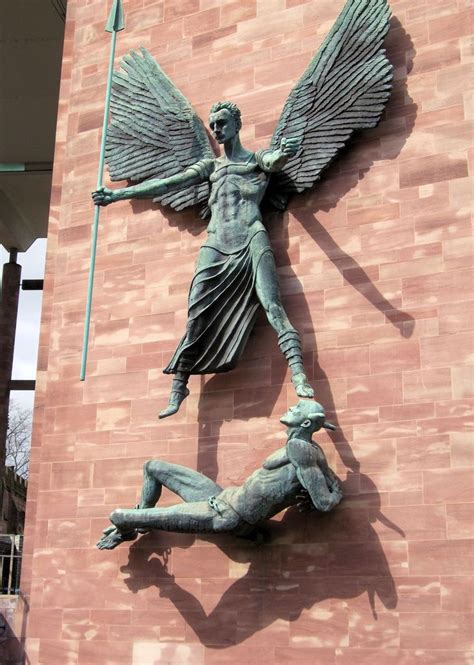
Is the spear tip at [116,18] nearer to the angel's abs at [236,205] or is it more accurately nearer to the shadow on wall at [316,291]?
the angel's abs at [236,205]

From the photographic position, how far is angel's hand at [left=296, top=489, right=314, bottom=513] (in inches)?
404

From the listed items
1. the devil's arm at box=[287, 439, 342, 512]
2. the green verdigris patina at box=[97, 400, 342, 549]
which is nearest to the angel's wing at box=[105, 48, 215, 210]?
the green verdigris patina at box=[97, 400, 342, 549]

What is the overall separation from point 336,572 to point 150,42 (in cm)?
731

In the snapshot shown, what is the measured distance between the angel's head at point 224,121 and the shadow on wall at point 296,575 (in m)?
4.12

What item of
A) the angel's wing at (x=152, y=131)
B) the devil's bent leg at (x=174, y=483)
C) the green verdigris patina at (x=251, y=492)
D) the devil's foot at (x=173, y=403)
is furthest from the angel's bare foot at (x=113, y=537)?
the angel's wing at (x=152, y=131)

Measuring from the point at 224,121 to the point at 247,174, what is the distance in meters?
0.64

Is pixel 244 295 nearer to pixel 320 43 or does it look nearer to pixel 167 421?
pixel 167 421

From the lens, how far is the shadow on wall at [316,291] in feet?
37.0

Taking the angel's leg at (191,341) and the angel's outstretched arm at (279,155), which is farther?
the angel's leg at (191,341)

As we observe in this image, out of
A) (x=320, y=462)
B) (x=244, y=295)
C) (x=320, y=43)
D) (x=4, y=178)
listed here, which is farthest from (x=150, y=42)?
(x=4, y=178)

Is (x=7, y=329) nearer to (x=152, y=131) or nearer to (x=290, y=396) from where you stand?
(x=152, y=131)

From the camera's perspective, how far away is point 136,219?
512 inches

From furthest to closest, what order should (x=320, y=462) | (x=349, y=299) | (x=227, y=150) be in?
(x=227, y=150)
(x=349, y=299)
(x=320, y=462)

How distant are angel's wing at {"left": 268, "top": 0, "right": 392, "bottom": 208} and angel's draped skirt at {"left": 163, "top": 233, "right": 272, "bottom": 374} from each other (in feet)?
3.29
